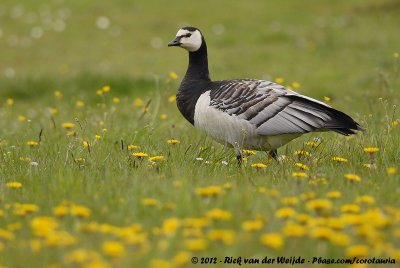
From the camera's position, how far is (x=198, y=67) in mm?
7184

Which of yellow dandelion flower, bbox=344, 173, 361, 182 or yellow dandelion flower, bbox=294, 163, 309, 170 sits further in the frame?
yellow dandelion flower, bbox=294, 163, 309, 170

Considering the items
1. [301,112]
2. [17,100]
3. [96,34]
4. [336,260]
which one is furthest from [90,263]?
[96,34]

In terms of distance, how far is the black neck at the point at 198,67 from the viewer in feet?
23.3

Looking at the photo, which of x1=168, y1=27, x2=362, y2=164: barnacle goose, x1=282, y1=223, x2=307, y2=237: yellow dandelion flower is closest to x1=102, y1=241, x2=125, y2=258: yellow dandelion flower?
x1=282, y1=223, x2=307, y2=237: yellow dandelion flower

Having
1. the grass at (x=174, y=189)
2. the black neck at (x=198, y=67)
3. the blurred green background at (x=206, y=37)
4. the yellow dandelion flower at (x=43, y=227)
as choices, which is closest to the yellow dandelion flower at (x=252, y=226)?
the grass at (x=174, y=189)

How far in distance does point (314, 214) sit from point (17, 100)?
377 inches

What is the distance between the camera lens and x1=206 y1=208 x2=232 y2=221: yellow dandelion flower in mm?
3789

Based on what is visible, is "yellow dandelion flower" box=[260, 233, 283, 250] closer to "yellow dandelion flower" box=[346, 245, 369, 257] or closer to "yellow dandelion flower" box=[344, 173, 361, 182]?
"yellow dandelion flower" box=[346, 245, 369, 257]

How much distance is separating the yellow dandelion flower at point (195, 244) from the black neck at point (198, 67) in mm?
3660

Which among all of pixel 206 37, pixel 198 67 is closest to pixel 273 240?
pixel 198 67

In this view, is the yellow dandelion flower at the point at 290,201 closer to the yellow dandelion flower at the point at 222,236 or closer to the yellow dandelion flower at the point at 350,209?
the yellow dandelion flower at the point at 350,209

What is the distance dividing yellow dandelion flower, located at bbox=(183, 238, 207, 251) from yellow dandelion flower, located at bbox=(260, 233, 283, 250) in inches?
12.1

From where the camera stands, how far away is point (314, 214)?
4082mm

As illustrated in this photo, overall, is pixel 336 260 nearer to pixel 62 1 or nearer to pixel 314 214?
pixel 314 214
